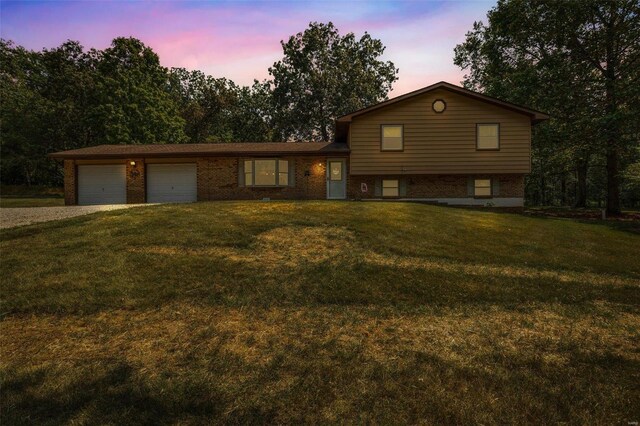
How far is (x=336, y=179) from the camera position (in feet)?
70.3

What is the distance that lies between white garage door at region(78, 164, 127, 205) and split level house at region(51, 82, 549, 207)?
64 mm

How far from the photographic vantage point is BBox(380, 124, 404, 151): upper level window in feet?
66.3

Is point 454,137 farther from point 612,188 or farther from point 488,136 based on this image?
point 612,188

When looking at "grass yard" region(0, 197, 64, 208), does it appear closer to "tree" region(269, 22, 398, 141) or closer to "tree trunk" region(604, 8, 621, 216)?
"tree" region(269, 22, 398, 141)

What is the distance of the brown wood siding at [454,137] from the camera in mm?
19828

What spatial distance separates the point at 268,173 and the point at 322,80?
782 inches

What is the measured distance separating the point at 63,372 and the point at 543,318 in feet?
21.2

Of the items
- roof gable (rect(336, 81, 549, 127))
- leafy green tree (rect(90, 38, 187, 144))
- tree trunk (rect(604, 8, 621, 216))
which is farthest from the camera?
leafy green tree (rect(90, 38, 187, 144))

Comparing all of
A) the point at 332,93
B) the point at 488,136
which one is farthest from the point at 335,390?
the point at 332,93

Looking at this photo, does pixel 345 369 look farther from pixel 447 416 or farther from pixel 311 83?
pixel 311 83

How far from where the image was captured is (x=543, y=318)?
532 cm

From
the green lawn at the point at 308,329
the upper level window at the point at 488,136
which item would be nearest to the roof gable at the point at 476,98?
the upper level window at the point at 488,136

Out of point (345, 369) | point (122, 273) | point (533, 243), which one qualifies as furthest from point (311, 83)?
point (345, 369)

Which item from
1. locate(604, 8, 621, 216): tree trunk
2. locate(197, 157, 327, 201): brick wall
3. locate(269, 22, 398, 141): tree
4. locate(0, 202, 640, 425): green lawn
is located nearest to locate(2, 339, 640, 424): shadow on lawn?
locate(0, 202, 640, 425): green lawn
